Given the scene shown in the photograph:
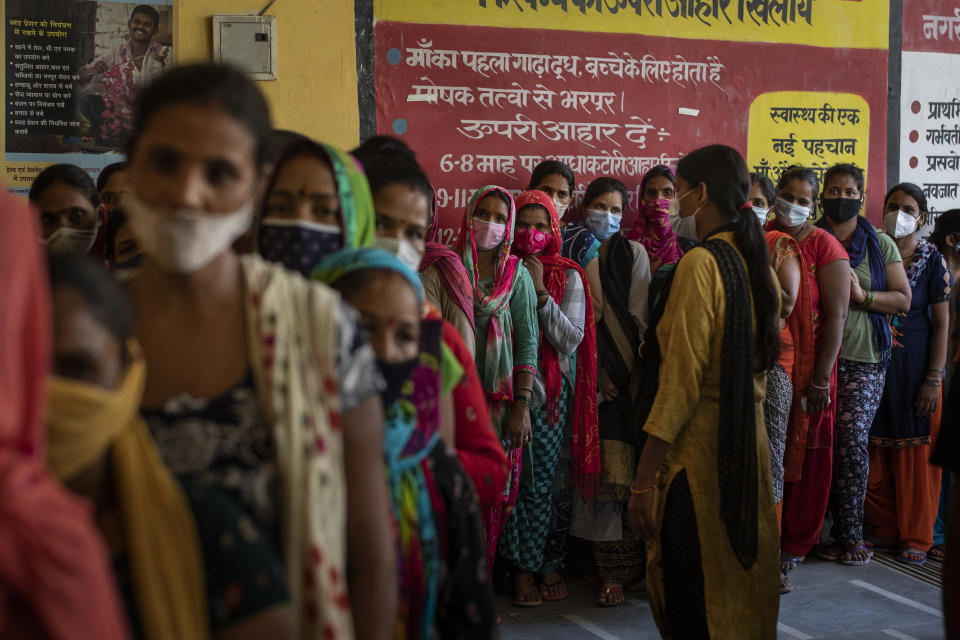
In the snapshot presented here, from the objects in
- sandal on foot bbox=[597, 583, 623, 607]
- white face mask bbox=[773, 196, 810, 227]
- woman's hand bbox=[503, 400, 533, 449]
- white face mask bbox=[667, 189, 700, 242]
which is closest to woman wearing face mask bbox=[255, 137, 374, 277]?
white face mask bbox=[667, 189, 700, 242]

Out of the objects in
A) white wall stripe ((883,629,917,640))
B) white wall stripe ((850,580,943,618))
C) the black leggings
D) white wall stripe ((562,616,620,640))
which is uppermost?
the black leggings

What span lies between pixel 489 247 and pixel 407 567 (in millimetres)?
2566

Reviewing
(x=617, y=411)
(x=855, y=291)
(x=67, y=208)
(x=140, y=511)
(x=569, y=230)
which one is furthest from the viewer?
(x=855, y=291)

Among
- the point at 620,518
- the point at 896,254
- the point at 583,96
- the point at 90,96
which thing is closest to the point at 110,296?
the point at 90,96

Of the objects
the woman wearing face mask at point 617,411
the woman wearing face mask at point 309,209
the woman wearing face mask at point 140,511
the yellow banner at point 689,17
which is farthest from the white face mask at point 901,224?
the woman wearing face mask at point 140,511

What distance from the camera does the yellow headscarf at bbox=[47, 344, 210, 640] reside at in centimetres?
111

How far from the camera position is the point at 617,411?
4.46 metres

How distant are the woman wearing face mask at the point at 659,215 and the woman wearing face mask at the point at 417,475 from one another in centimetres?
325

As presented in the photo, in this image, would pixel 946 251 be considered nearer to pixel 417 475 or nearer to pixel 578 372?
pixel 578 372

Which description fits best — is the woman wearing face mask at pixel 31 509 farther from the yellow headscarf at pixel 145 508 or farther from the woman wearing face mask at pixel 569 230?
the woman wearing face mask at pixel 569 230

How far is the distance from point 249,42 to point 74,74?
80 cm

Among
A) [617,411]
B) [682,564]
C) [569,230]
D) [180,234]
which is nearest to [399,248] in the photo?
[180,234]

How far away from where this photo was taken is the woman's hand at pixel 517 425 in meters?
4.06

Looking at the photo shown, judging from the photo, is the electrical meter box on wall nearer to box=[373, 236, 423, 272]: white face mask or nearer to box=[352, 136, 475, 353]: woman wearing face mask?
box=[352, 136, 475, 353]: woman wearing face mask
